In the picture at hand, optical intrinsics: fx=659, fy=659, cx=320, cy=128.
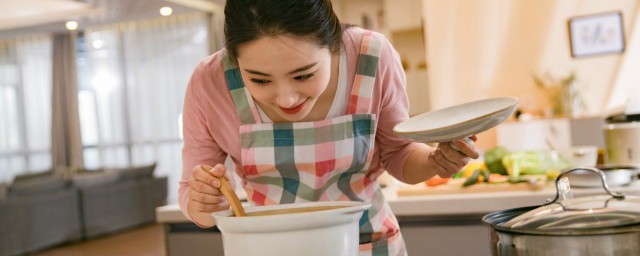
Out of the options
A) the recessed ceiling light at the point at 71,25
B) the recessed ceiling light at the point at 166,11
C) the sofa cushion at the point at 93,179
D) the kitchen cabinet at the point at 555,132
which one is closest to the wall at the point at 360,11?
the kitchen cabinet at the point at 555,132

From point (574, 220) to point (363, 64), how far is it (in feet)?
1.90

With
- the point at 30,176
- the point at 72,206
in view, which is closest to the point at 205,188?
the point at 72,206

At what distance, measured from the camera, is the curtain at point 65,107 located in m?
10.2

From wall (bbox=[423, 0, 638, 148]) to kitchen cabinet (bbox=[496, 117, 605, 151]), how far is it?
1.73 ft

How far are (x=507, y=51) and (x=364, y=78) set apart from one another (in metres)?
5.77

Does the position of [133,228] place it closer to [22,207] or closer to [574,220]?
[22,207]

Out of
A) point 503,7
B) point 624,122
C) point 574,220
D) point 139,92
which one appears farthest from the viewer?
point 139,92

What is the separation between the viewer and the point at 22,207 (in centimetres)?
666

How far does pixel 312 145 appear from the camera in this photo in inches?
44.5

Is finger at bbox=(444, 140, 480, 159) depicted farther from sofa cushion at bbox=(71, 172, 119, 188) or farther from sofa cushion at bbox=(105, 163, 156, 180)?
sofa cushion at bbox=(105, 163, 156, 180)

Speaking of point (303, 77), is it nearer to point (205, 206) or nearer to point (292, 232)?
point (205, 206)

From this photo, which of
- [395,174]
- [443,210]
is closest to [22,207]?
[443,210]

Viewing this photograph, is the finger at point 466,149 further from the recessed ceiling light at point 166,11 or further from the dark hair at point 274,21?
the recessed ceiling light at point 166,11

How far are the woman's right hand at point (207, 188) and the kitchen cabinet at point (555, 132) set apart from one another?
16.3 ft
